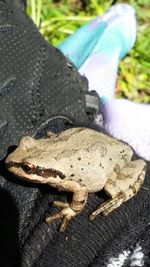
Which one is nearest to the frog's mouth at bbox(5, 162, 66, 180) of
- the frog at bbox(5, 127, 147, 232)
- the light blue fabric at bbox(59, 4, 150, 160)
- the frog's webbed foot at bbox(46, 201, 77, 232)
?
the frog at bbox(5, 127, 147, 232)

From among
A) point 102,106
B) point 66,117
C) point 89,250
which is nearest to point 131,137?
point 102,106

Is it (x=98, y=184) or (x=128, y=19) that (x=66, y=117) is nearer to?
(x=98, y=184)

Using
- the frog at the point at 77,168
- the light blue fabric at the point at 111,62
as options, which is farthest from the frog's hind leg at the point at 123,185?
the light blue fabric at the point at 111,62

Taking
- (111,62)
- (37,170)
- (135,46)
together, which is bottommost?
(135,46)

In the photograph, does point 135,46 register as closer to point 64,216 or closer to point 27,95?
point 27,95

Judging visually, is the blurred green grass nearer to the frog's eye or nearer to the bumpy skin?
the bumpy skin

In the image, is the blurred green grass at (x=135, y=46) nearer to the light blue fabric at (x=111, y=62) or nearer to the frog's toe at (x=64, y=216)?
the light blue fabric at (x=111, y=62)

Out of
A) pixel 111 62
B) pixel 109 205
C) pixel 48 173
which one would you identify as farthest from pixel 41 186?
pixel 111 62
